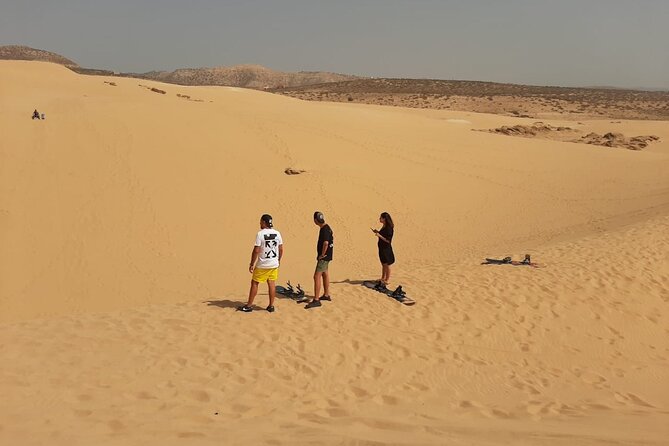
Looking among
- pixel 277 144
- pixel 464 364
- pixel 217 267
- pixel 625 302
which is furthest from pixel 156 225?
pixel 625 302

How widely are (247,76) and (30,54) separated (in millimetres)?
53739

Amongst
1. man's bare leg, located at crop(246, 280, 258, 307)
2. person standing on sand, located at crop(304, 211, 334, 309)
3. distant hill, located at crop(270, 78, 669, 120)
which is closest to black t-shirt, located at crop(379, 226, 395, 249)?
person standing on sand, located at crop(304, 211, 334, 309)

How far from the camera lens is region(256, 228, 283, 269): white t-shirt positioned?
7.18 metres

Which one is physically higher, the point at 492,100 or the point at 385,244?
the point at 492,100

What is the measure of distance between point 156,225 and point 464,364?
896 cm

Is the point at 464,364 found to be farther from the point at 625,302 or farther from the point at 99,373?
the point at 99,373

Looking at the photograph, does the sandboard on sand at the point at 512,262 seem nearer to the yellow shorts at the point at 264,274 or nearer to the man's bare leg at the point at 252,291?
the yellow shorts at the point at 264,274

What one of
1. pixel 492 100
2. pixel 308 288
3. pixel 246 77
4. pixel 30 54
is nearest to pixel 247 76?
pixel 246 77

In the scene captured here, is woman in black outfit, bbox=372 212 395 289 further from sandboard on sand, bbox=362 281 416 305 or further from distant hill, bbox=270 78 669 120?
distant hill, bbox=270 78 669 120

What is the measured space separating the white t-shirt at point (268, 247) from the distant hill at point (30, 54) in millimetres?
90293

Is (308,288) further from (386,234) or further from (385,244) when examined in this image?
(386,234)

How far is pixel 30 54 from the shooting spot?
8688cm

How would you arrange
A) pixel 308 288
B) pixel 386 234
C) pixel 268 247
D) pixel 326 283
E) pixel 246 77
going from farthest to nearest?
pixel 246 77 → pixel 308 288 → pixel 386 234 → pixel 326 283 → pixel 268 247

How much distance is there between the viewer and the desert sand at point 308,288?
4883 millimetres
